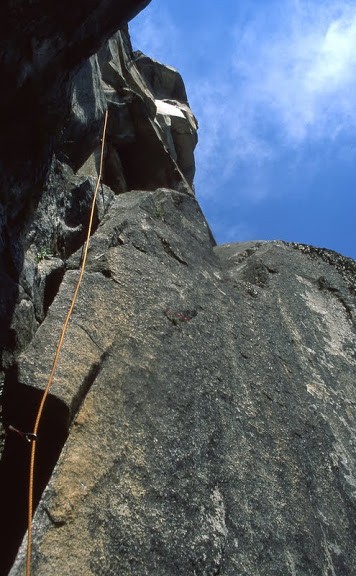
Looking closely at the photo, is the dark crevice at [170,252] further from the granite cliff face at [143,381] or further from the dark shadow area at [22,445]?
the dark shadow area at [22,445]

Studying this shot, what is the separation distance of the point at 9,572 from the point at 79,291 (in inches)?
94.5

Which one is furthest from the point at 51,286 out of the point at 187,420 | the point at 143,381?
the point at 187,420

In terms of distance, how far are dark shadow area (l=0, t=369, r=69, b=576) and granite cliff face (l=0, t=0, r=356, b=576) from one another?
0.01 metres

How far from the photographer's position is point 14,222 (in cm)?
491

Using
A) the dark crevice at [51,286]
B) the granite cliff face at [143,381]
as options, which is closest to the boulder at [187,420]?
the granite cliff face at [143,381]

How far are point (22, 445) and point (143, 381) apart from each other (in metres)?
1.02

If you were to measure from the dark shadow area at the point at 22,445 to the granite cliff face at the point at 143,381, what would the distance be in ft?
0.04

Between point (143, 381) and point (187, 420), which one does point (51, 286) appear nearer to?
point (143, 381)

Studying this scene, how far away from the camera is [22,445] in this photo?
375cm

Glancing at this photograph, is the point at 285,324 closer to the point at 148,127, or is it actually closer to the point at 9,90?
the point at 9,90

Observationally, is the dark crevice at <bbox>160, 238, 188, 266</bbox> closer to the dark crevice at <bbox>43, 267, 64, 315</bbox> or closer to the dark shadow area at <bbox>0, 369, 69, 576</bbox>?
the dark crevice at <bbox>43, 267, 64, 315</bbox>

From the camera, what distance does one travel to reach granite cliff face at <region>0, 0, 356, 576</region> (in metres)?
3.53

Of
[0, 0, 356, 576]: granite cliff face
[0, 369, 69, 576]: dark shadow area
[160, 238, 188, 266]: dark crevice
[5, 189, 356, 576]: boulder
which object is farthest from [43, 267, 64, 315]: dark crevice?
[0, 369, 69, 576]: dark shadow area

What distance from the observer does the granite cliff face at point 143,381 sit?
353 cm
